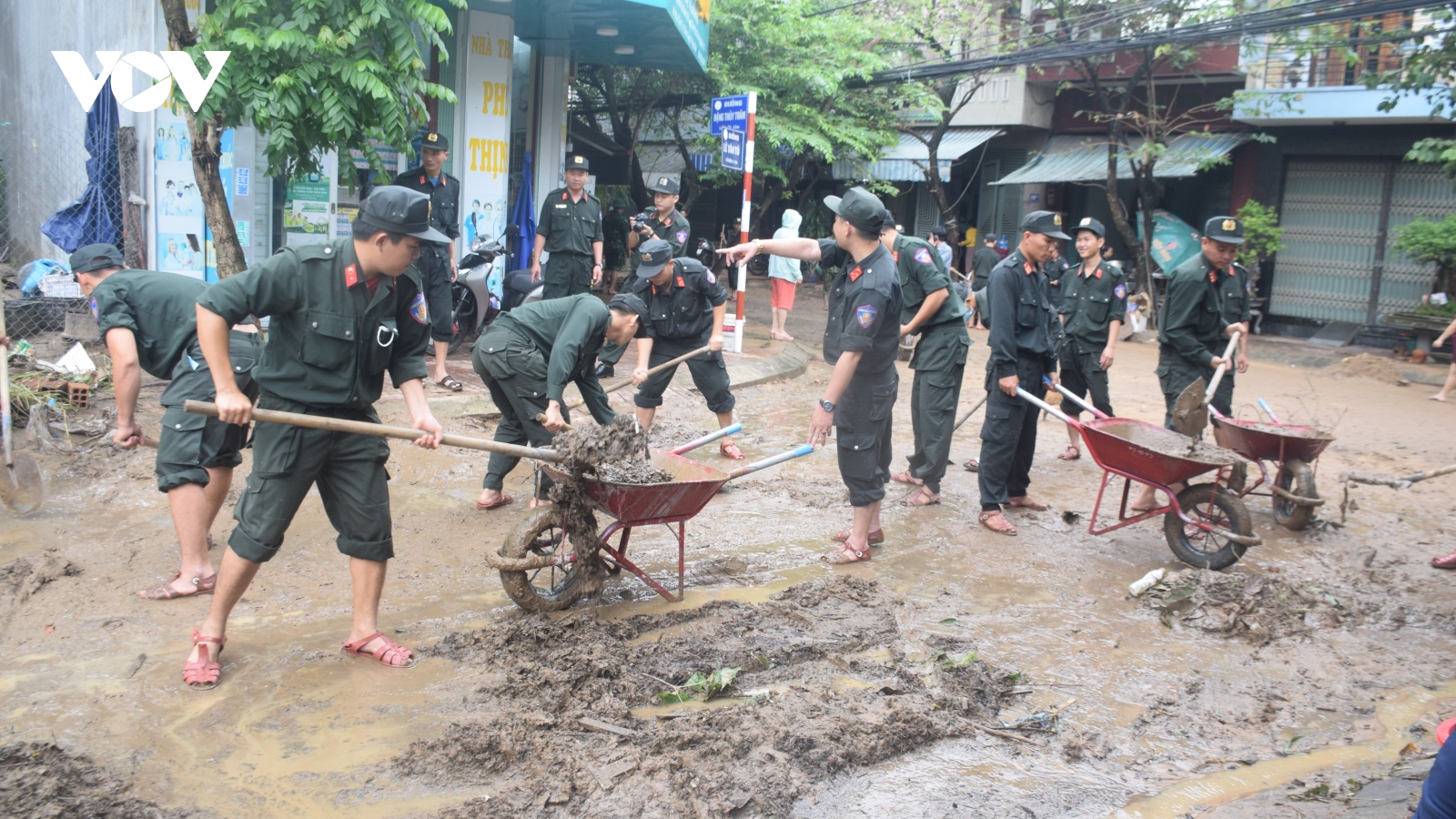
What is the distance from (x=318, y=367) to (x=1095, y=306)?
5681 mm

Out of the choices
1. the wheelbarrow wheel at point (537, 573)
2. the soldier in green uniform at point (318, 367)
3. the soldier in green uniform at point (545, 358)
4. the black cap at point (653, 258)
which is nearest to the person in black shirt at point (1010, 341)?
the black cap at point (653, 258)

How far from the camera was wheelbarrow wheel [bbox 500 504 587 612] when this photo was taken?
4473 mm

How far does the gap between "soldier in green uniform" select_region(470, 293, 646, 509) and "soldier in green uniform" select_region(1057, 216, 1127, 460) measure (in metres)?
3.68

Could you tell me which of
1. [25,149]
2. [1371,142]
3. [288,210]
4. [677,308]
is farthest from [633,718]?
[1371,142]

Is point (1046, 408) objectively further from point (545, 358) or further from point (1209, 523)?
point (545, 358)

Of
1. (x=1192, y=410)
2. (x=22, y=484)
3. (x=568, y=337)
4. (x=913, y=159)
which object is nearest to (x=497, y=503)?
(x=568, y=337)

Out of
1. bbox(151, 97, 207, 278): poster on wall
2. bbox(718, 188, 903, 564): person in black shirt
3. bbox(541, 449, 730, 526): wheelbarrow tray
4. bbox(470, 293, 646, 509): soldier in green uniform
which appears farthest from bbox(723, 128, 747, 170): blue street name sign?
bbox(541, 449, 730, 526): wheelbarrow tray

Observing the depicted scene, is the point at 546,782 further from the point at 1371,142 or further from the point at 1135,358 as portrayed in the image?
the point at 1371,142

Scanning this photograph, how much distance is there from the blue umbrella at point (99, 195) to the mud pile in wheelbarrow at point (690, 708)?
688cm

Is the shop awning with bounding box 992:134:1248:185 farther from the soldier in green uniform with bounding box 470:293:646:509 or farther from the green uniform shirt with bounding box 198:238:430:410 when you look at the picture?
the green uniform shirt with bounding box 198:238:430:410

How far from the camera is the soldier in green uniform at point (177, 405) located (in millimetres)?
4531

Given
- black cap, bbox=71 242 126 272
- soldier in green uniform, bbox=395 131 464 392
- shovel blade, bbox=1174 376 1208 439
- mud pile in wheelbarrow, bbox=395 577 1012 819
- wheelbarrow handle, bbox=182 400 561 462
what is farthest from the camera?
soldier in green uniform, bbox=395 131 464 392

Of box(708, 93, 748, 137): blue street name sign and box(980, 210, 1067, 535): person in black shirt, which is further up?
box(708, 93, 748, 137): blue street name sign

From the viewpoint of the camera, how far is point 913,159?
2123 cm
